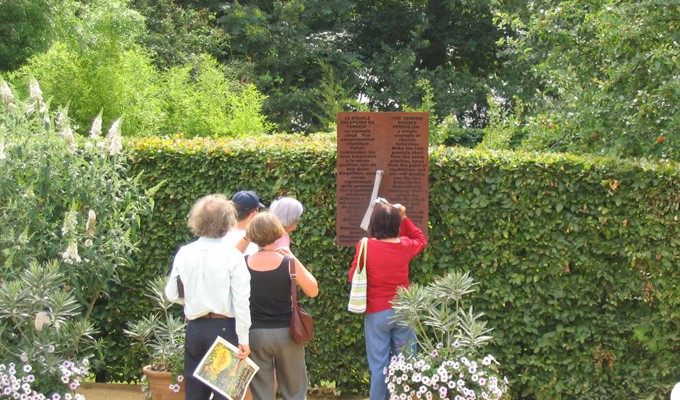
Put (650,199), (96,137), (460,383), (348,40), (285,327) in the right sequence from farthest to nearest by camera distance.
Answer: (348,40) → (96,137) → (650,199) → (460,383) → (285,327)

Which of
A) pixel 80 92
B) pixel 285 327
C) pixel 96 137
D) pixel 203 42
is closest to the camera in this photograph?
pixel 285 327

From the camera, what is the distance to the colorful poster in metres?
5.45

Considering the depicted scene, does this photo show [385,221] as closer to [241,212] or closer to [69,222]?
[241,212]

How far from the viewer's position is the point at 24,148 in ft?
23.5

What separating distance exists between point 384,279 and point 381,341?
0.48m

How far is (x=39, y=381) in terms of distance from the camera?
6.41 meters

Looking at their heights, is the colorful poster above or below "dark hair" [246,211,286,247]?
below

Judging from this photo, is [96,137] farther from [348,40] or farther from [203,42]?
[348,40]

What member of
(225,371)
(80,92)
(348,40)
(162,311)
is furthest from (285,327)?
(348,40)

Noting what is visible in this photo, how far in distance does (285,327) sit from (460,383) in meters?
1.41

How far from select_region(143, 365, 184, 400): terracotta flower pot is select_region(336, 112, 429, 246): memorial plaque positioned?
5.75ft

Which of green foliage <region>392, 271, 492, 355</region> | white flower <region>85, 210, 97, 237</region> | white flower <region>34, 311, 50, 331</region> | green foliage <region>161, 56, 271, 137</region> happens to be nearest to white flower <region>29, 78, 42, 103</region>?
white flower <region>85, 210, 97, 237</region>

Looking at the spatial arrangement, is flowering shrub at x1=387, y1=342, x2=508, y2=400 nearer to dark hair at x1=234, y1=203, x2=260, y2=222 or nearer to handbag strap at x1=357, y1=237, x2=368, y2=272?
handbag strap at x1=357, y1=237, x2=368, y2=272

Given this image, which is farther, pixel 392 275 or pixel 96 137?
pixel 96 137
